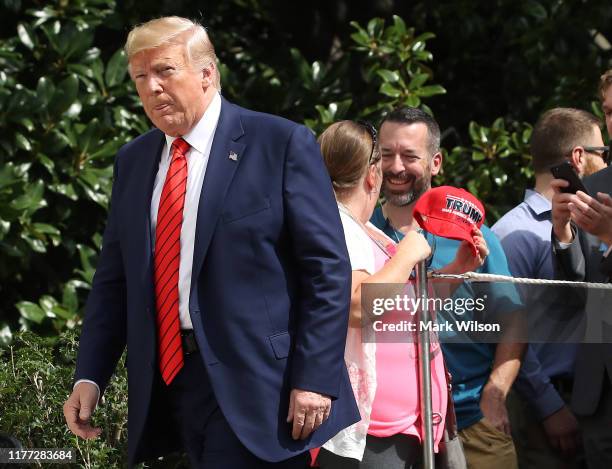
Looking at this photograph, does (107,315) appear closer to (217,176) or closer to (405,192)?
(217,176)

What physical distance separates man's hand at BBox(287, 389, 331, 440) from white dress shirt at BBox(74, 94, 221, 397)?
1.17 feet

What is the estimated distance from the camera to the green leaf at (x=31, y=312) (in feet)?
20.0

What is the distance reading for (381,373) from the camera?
3711mm

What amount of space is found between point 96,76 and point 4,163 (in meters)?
0.70

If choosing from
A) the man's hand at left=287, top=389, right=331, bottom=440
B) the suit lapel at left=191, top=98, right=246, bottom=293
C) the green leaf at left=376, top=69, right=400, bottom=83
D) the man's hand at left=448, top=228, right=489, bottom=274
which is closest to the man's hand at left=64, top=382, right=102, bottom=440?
the suit lapel at left=191, top=98, right=246, bottom=293

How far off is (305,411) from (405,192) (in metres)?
1.64

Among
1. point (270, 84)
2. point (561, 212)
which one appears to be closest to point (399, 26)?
point (270, 84)

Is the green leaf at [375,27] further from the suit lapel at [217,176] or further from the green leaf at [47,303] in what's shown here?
the suit lapel at [217,176]

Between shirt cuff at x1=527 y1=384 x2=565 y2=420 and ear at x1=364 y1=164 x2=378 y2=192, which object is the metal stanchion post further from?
shirt cuff at x1=527 y1=384 x2=565 y2=420

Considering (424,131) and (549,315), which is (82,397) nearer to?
(549,315)

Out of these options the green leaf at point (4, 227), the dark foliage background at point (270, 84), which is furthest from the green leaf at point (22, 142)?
the green leaf at point (4, 227)

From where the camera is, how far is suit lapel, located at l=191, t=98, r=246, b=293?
3.28 meters

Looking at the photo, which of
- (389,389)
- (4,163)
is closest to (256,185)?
(389,389)

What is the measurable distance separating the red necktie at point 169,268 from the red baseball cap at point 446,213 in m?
0.80
